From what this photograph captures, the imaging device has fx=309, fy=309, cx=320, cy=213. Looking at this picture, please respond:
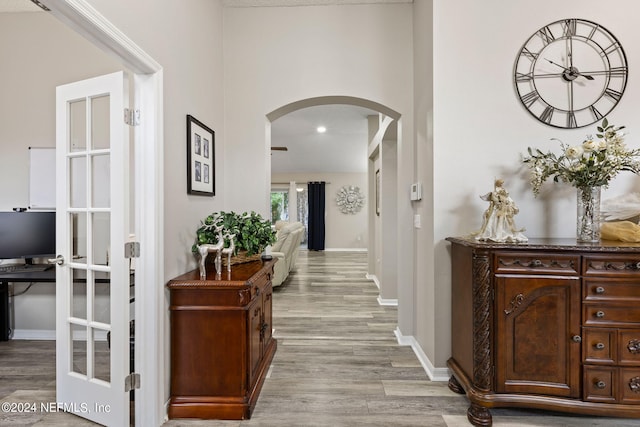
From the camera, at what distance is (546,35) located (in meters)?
2.29

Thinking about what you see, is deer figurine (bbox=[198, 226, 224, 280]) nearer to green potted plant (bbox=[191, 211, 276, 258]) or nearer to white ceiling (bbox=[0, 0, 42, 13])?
green potted plant (bbox=[191, 211, 276, 258])

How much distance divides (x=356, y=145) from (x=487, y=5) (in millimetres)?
5950

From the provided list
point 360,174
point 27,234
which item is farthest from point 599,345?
point 360,174

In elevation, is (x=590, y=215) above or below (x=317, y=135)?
below

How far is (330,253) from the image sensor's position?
9516 mm

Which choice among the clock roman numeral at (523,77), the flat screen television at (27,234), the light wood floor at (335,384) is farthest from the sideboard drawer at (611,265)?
the flat screen television at (27,234)

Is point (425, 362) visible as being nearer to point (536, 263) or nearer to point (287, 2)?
point (536, 263)

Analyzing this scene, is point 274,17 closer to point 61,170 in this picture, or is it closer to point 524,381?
point 61,170

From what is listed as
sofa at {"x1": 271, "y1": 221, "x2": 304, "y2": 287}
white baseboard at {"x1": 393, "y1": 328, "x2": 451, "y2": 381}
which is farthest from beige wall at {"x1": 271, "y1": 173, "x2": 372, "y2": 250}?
white baseboard at {"x1": 393, "y1": 328, "x2": 451, "y2": 381}

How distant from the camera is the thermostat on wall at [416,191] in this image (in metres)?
2.65

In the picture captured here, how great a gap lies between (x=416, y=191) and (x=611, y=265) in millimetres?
1362

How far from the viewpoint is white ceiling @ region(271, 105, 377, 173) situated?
6023mm

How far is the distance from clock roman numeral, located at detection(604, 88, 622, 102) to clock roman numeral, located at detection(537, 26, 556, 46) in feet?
1.79

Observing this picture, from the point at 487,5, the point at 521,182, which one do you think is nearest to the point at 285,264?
the point at 521,182
